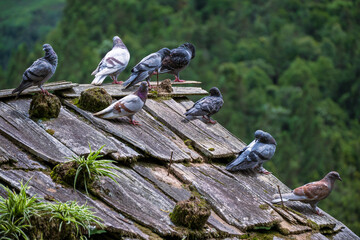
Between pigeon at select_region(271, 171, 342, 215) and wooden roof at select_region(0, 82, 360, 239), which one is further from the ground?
pigeon at select_region(271, 171, 342, 215)

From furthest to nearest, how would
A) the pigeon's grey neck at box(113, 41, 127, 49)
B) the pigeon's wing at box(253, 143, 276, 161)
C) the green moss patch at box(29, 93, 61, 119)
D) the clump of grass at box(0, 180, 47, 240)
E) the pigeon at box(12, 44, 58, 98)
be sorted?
1. the pigeon's grey neck at box(113, 41, 127, 49)
2. the pigeon's wing at box(253, 143, 276, 161)
3. the pigeon at box(12, 44, 58, 98)
4. the green moss patch at box(29, 93, 61, 119)
5. the clump of grass at box(0, 180, 47, 240)

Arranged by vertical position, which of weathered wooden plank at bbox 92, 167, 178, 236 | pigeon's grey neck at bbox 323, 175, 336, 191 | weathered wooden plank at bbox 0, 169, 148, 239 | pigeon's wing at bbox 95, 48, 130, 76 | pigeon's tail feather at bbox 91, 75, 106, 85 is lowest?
pigeon's tail feather at bbox 91, 75, 106, 85

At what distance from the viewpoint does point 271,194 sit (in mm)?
5586

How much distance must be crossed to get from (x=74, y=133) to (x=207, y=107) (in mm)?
2391

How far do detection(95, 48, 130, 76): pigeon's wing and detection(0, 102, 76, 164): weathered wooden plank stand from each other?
115 inches

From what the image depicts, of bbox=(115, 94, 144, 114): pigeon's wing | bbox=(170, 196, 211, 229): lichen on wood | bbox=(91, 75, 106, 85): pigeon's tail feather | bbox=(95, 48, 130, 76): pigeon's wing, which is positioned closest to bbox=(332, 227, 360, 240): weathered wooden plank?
bbox=(170, 196, 211, 229): lichen on wood

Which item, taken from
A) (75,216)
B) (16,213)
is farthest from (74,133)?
(16,213)

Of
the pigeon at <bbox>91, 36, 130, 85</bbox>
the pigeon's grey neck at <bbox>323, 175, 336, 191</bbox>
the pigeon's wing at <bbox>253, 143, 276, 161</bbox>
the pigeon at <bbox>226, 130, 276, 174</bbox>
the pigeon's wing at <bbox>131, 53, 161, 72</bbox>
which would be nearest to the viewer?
the pigeon at <bbox>226, 130, 276, 174</bbox>

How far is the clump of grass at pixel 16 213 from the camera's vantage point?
11.5ft

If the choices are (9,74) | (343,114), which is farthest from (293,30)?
(9,74)

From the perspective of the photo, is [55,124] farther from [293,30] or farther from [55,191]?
[293,30]

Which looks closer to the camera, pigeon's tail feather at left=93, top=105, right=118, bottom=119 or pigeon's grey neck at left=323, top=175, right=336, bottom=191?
pigeon's tail feather at left=93, top=105, right=118, bottom=119

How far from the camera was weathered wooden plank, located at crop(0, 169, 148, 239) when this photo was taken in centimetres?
390

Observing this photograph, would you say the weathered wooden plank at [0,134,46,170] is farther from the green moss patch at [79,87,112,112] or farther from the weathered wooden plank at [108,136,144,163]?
the green moss patch at [79,87,112,112]
